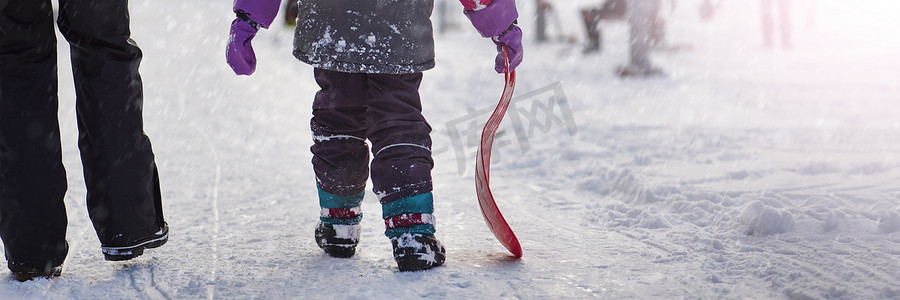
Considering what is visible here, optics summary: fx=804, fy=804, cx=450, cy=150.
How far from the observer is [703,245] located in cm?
260

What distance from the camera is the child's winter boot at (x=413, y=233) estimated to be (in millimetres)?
2273

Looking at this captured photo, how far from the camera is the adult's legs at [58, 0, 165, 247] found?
2115mm

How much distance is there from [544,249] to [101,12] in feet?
4.88

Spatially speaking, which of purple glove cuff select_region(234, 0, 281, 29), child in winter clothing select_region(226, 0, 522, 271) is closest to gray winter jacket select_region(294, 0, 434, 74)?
child in winter clothing select_region(226, 0, 522, 271)

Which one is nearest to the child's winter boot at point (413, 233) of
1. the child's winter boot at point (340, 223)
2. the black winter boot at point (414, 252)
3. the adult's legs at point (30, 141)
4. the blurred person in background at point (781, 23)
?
the black winter boot at point (414, 252)

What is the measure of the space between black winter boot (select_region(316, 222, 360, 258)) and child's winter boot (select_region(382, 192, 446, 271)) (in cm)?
24

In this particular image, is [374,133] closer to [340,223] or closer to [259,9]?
[340,223]

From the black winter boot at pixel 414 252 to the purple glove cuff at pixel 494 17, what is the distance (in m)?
0.64

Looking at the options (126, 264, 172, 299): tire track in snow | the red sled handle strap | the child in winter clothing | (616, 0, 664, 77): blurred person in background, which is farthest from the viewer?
(616, 0, 664, 77): blurred person in background

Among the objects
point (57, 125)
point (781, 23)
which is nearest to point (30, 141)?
point (57, 125)

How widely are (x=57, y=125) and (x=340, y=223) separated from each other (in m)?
0.85

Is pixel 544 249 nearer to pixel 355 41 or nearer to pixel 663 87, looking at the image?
pixel 355 41

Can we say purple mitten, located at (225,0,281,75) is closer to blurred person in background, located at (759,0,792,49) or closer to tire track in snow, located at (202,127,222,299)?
tire track in snow, located at (202,127,222,299)

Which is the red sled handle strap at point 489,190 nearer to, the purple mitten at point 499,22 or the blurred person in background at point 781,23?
the purple mitten at point 499,22
